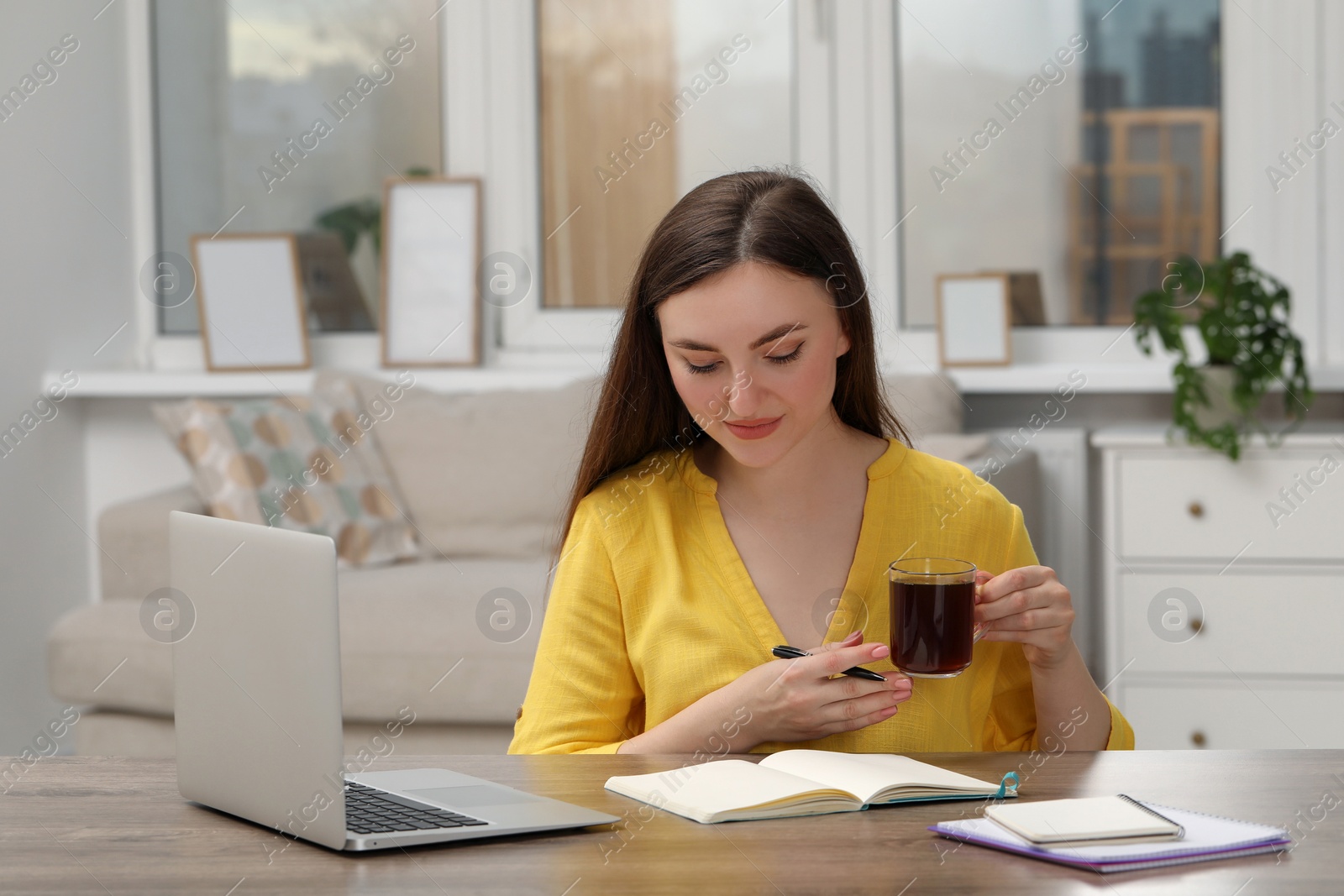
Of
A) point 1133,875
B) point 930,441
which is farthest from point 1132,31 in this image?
point 1133,875

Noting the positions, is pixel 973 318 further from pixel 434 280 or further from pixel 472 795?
pixel 472 795

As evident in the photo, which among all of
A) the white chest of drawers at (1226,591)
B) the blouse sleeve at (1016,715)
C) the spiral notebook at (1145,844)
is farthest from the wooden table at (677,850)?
the white chest of drawers at (1226,591)

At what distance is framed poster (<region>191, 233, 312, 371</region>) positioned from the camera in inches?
153

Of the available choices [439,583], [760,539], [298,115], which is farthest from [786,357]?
[298,115]

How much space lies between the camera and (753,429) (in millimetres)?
1358

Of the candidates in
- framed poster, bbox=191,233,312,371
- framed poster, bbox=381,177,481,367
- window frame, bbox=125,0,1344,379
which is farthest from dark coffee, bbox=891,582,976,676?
framed poster, bbox=191,233,312,371

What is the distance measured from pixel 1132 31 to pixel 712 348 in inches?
106

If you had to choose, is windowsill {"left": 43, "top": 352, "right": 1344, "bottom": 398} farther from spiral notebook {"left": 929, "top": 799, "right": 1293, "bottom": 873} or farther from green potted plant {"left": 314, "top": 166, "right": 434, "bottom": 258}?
spiral notebook {"left": 929, "top": 799, "right": 1293, "bottom": 873}

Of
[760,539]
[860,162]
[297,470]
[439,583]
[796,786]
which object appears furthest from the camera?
[860,162]

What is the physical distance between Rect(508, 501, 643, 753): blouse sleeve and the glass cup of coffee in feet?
1.06

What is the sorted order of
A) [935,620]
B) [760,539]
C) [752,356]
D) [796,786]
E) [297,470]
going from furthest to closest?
[297,470] < [760,539] < [752,356] < [935,620] < [796,786]

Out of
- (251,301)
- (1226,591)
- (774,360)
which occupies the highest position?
(251,301)

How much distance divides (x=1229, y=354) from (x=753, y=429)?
2095mm

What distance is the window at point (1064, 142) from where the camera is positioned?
11.7 feet
